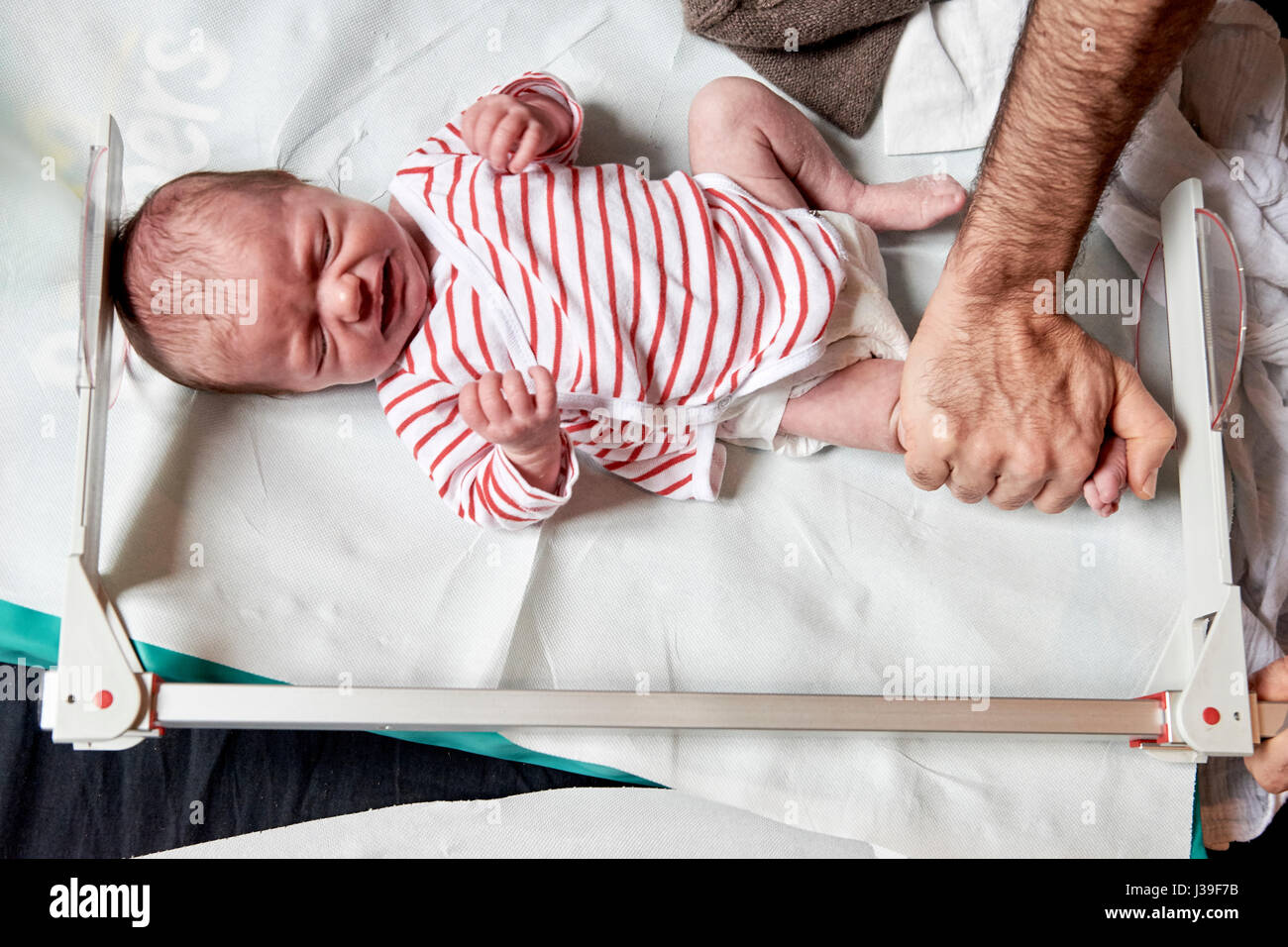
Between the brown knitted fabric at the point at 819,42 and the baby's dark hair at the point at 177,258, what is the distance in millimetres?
520

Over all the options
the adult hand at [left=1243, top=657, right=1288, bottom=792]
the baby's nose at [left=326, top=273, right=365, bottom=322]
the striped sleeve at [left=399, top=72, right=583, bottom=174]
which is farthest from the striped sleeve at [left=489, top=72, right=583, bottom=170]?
the adult hand at [left=1243, top=657, right=1288, bottom=792]

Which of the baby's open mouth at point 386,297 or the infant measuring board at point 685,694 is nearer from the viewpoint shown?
the infant measuring board at point 685,694

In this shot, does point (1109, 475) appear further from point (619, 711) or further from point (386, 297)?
point (386, 297)

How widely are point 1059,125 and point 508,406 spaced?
1.72 ft

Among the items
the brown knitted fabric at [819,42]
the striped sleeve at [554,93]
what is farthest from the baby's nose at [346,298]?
the brown knitted fabric at [819,42]

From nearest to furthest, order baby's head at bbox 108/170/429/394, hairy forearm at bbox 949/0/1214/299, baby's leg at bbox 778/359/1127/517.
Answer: hairy forearm at bbox 949/0/1214/299 < baby's head at bbox 108/170/429/394 < baby's leg at bbox 778/359/1127/517

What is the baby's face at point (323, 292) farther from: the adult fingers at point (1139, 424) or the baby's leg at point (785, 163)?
the adult fingers at point (1139, 424)

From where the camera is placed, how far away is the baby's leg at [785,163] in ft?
3.61

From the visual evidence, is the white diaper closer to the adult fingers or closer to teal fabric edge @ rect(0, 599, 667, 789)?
the adult fingers

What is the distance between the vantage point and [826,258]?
1.05 m

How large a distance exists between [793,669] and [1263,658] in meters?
0.48

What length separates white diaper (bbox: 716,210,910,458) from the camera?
1075 millimetres

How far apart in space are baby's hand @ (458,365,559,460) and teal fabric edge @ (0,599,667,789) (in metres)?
0.31

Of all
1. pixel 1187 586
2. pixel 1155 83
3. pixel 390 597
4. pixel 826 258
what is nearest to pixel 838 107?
pixel 826 258
